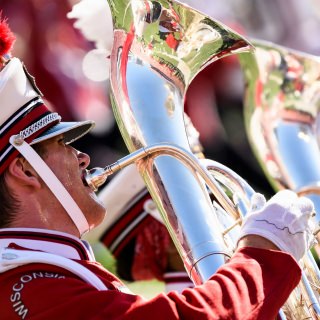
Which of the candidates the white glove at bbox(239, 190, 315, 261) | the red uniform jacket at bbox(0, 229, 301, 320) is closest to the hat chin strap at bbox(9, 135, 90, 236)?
the red uniform jacket at bbox(0, 229, 301, 320)

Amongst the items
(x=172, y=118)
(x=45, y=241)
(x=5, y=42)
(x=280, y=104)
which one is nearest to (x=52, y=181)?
(x=45, y=241)

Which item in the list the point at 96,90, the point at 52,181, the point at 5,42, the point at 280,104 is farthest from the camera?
the point at 96,90

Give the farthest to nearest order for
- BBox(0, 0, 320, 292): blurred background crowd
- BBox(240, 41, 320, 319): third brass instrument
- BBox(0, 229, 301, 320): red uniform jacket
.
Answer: BBox(0, 0, 320, 292): blurred background crowd, BBox(240, 41, 320, 319): third brass instrument, BBox(0, 229, 301, 320): red uniform jacket

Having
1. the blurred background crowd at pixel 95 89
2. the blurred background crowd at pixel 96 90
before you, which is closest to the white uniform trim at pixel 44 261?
the blurred background crowd at pixel 96 90

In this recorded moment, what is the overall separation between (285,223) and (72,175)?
605 millimetres

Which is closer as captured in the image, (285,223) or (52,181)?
(285,223)

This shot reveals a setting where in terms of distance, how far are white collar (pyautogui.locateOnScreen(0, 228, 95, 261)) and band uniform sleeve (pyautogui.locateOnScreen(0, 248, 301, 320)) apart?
0.11 meters

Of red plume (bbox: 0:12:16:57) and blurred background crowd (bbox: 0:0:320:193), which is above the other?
red plume (bbox: 0:12:16:57)

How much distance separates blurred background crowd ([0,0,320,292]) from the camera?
712 cm

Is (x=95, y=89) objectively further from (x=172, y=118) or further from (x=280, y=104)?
(x=172, y=118)

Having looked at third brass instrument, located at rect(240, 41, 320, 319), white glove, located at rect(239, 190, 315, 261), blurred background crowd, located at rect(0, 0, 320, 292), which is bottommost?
blurred background crowd, located at rect(0, 0, 320, 292)

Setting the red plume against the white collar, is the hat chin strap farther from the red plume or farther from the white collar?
the red plume

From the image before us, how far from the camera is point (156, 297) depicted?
2354 millimetres

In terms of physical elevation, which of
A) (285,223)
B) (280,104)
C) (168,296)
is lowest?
(280,104)
